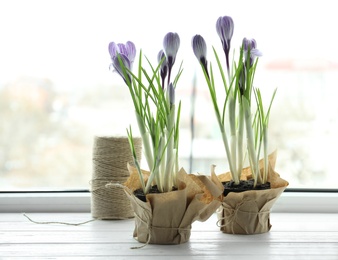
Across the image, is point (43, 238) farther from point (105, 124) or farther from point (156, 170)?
point (105, 124)

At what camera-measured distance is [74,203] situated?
193cm

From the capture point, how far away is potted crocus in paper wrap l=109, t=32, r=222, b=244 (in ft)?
4.88

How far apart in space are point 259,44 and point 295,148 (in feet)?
1.02

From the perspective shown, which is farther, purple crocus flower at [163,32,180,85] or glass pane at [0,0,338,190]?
glass pane at [0,0,338,190]

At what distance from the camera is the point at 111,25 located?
1.95 meters

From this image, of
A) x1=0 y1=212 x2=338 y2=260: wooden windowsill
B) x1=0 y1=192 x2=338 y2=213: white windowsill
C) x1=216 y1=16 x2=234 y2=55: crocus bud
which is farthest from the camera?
x1=0 y1=192 x2=338 y2=213: white windowsill

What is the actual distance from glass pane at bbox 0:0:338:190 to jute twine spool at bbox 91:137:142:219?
0.71ft

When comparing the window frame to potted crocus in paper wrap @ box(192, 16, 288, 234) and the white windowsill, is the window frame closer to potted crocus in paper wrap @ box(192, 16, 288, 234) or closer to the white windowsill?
the white windowsill

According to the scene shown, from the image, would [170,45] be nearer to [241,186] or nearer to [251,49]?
[251,49]

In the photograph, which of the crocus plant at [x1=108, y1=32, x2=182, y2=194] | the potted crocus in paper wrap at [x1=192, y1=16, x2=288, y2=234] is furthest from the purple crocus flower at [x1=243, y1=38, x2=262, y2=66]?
the crocus plant at [x1=108, y1=32, x2=182, y2=194]

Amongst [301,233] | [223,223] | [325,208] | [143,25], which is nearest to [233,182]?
[223,223]

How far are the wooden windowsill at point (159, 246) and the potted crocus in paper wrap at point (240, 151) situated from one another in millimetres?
44

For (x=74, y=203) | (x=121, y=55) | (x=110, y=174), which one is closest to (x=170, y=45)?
(x=121, y=55)

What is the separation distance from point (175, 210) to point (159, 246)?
0.09 metres
